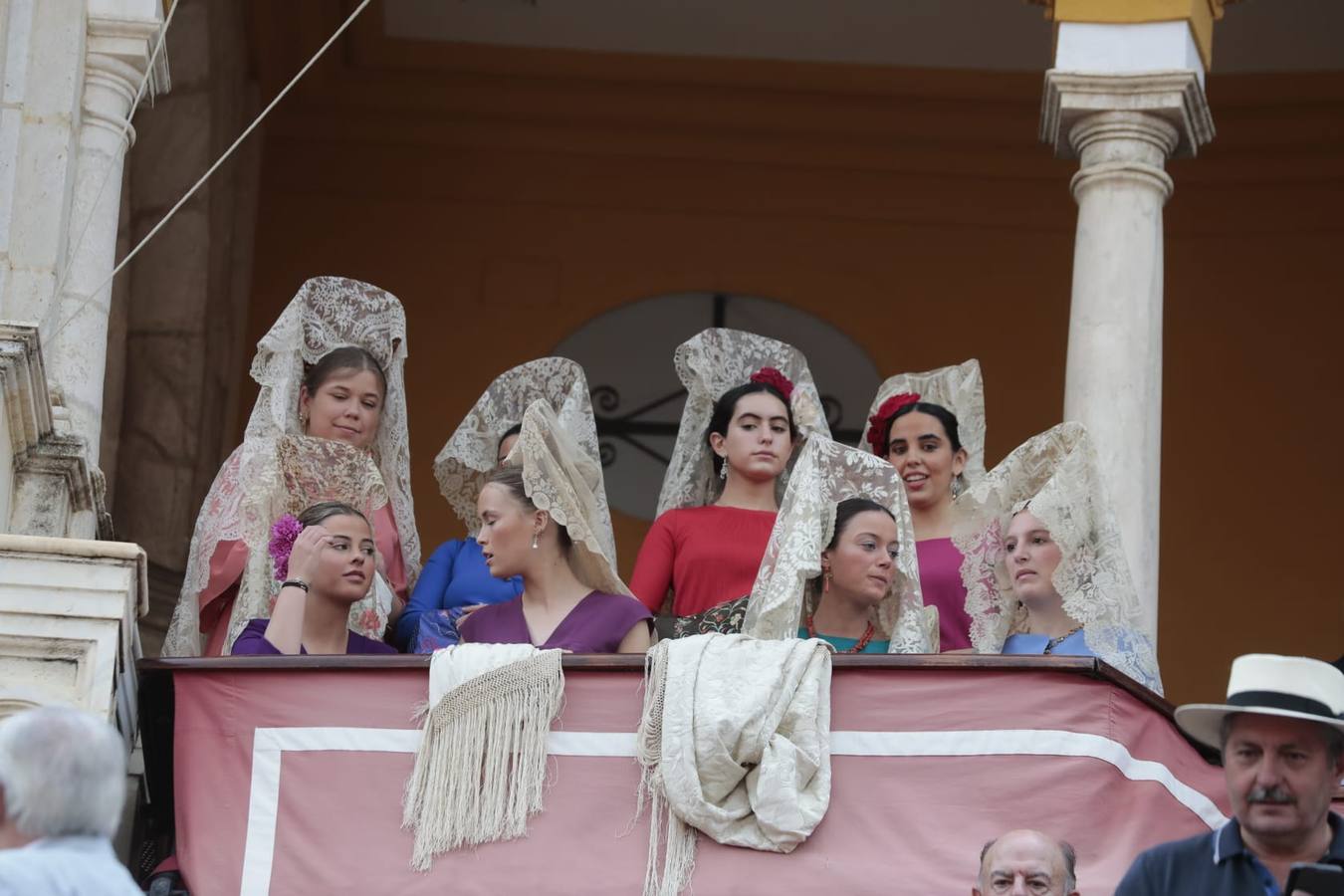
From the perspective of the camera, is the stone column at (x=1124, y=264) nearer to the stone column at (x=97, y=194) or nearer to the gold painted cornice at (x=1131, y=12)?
the gold painted cornice at (x=1131, y=12)

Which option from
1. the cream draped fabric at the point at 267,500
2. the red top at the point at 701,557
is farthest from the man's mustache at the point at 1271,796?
the cream draped fabric at the point at 267,500

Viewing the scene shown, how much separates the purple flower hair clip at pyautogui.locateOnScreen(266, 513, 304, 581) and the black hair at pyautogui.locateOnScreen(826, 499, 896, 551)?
1.41 meters

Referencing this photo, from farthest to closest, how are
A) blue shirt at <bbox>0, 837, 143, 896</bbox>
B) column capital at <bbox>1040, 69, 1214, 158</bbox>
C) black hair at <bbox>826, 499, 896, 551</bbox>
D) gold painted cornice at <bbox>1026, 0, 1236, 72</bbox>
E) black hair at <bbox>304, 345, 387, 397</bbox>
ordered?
gold painted cornice at <bbox>1026, 0, 1236, 72</bbox>, column capital at <bbox>1040, 69, 1214, 158</bbox>, black hair at <bbox>304, 345, 387, 397</bbox>, black hair at <bbox>826, 499, 896, 551</bbox>, blue shirt at <bbox>0, 837, 143, 896</bbox>

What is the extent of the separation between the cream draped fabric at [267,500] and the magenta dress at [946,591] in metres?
1.52

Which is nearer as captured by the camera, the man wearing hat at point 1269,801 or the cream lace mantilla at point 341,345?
the man wearing hat at point 1269,801

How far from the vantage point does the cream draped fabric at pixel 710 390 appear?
9250mm

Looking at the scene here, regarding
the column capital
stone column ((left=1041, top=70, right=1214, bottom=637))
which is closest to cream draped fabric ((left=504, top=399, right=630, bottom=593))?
stone column ((left=1041, top=70, right=1214, bottom=637))

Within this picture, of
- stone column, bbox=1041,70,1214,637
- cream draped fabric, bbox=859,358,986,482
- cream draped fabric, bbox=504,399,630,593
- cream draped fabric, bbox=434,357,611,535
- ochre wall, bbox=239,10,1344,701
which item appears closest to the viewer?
cream draped fabric, bbox=504,399,630,593

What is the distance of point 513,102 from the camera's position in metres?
13.7

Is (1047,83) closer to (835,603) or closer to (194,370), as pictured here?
(835,603)

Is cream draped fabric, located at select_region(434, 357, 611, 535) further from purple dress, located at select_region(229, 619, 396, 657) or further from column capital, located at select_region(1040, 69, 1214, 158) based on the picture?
column capital, located at select_region(1040, 69, 1214, 158)

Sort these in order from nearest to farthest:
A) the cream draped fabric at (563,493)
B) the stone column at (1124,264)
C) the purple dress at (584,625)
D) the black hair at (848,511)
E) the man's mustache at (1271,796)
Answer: the man's mustache at (1271,796), the purple dress at (584,625), the cream draped fabric at (563,493), the black hair at (848,511), the stone column at (1124,264)

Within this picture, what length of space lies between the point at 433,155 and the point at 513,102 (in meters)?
0.43

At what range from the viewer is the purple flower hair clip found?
322 inches
